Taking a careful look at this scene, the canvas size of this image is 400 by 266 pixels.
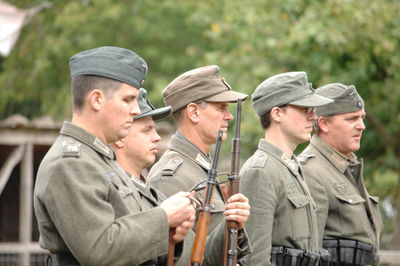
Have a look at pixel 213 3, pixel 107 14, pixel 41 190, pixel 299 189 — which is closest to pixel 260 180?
pixel 299 189

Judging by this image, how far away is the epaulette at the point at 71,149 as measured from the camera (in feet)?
14.6

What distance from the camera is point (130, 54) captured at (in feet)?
15.8

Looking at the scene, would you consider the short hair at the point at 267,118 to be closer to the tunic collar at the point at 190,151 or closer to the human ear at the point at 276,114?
the human ear at the point at 276,114

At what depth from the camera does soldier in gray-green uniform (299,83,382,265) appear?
23.6 feet

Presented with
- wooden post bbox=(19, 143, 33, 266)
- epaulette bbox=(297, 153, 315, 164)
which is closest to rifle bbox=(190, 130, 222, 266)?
epaulette bbox=(297, 153, 315, 164)

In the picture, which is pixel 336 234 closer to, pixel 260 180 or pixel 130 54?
pixel 260 180

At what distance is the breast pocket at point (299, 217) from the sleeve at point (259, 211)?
15 cm

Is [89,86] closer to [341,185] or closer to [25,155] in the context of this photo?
[341,185]

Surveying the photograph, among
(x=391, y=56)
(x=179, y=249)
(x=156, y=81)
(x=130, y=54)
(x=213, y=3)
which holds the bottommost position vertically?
(x=179, y=249)

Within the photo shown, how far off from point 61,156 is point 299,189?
2416 millimetres

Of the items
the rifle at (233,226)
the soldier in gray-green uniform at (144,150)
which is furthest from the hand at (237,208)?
→ the soldier in gray-green uniform at (144,150)

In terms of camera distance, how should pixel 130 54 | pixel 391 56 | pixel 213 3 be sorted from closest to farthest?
pixel 130 54
pixel 391 56
pixel 213 3

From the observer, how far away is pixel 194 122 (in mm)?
6277

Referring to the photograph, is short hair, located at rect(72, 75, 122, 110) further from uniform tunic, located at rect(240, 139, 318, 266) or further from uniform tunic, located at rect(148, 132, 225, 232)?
uniform tunic, located at rect(240, 139, 318, 266)
